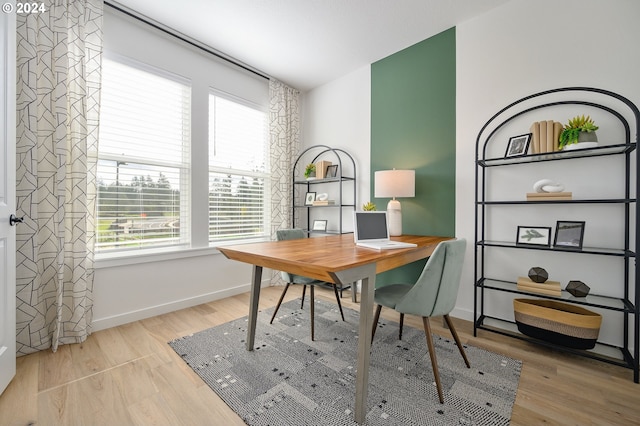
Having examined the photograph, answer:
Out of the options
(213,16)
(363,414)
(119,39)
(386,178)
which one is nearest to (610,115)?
(386,178)

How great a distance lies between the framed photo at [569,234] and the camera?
191cm

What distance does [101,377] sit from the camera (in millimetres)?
1671

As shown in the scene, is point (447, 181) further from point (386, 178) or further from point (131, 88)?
point (131, 88)

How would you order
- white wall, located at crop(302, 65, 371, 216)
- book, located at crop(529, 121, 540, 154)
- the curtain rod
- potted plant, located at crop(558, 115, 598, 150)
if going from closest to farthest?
1. potted plant, located at crop(558, 115, 598, 150)
2. book, located at crop(529, 121, 540, 154)
3. the curtain rod
4. white wall, located at crop(302, 65, 371, 216)

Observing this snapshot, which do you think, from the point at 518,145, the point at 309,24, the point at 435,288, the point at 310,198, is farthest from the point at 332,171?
the point at 435,288

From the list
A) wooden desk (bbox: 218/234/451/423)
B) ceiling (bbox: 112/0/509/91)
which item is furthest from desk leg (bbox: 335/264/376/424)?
ceiling (bbox: 112/0/509/91)

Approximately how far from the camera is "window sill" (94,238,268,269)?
7.71ft

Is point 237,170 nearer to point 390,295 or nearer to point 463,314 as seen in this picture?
point 390,295

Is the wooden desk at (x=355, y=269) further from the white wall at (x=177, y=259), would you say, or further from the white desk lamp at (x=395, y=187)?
the white wall at (x=177, y=259)

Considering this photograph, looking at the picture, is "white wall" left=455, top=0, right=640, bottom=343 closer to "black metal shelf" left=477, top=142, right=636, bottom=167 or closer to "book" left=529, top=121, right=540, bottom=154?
"black metal shelf" left=477, top=142, right=636, bottom=167

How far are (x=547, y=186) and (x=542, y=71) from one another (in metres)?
0.95

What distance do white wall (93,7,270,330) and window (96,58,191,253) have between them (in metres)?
0.11

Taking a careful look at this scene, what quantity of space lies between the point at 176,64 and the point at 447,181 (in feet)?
9.59

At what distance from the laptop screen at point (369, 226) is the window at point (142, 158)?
1941 mm
